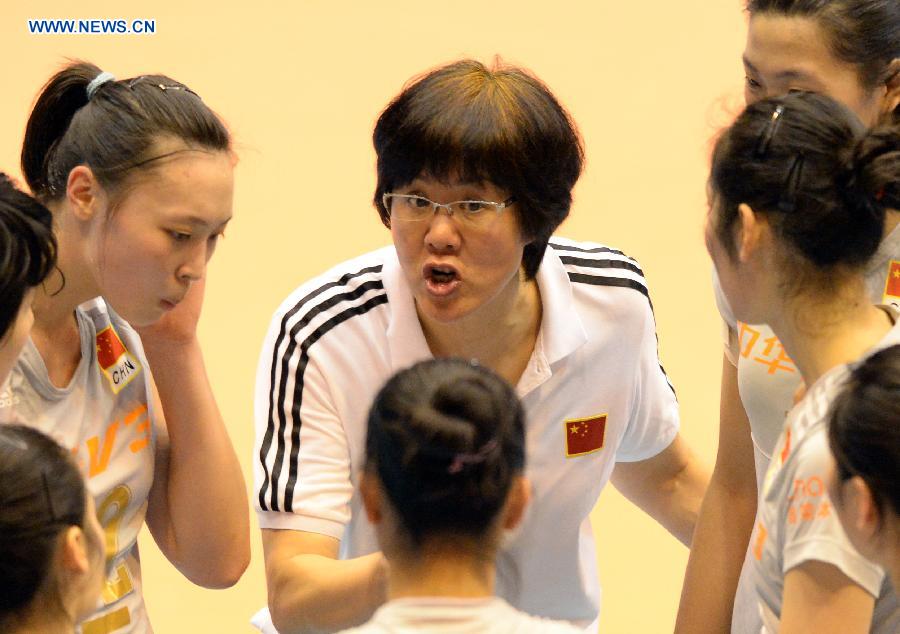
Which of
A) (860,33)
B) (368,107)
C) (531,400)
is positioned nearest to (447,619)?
(531,400)

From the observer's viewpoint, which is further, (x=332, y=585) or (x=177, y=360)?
(x=177, y=360)

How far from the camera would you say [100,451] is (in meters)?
2.50

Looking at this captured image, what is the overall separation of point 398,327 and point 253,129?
11.7 ft

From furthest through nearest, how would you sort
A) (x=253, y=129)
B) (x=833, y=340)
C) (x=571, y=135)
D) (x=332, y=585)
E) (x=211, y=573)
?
(x=253, y=129)
(x=211, y=573)
(x=571, y=135)
(x=332, y=585)
(x=833, y=340)

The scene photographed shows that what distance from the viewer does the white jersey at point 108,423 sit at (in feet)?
8.00

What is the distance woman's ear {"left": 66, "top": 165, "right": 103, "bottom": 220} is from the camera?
2414mm

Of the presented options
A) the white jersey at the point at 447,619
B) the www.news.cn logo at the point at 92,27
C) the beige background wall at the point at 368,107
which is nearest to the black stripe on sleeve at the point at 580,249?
the white jersey at the point at 447,619

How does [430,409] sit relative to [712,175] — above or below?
below

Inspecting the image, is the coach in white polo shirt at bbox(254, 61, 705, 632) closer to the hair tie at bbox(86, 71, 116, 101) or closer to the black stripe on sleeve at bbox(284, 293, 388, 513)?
the black stripe on sleeve at bbox(284, 293, 388, 513)

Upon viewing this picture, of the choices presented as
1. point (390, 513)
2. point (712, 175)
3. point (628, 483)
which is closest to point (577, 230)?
point (628, 483)

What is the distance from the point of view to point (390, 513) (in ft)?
5.81

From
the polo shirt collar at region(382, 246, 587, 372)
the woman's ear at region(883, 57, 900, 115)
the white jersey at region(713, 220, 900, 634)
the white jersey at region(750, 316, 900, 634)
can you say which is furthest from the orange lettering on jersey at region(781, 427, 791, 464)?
the woman's ear at region(883, 57, 900, 115)

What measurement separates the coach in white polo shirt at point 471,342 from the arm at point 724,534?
0.23 m

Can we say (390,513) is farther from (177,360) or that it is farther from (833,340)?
(177,360)
